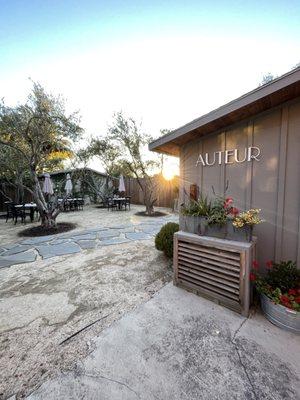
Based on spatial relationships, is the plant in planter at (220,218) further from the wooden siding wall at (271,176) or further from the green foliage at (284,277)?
the green foliage at (284,277)

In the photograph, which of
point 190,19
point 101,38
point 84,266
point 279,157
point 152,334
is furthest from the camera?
point 101,38

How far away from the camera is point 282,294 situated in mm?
2254

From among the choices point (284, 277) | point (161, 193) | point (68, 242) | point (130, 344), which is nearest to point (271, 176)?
point (284, 277)

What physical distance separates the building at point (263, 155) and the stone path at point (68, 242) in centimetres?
348

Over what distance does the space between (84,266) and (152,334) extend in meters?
2.31

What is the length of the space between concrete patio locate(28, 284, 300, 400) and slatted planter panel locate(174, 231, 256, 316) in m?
0.23

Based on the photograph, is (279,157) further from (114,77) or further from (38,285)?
(114,77)

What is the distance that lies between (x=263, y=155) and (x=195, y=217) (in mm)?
1341

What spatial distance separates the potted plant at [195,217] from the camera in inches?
109

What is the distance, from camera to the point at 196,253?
278cm

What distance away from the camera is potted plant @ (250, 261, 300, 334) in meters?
2.10

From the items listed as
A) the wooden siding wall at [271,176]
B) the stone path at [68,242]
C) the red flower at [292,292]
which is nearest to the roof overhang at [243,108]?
the wooden siding wall at [271,176]

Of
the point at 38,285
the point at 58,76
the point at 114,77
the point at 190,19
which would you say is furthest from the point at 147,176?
the point at 38,285

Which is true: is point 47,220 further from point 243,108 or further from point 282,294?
point 282,294
